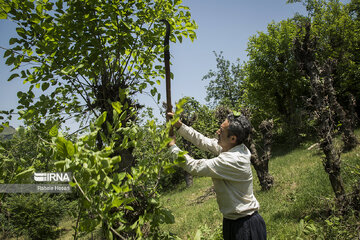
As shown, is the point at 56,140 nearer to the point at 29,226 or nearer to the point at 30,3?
the point at 30,3

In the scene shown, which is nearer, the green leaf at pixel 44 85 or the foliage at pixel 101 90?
the foliage at pixel 101 90

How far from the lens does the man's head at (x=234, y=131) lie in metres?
2.59

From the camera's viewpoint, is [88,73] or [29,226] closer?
[88,73]

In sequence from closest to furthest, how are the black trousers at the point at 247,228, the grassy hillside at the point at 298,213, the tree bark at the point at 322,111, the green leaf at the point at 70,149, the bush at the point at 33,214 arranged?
the green leaf at the point at 70,149
the black trousers at the point at 247,228
the grassy hillside at the point at 298,213
the tree bark at the point at 322,111
the bush at the point at 33,214

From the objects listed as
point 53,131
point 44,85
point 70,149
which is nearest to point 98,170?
point 70,149

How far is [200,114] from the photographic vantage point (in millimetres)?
21375

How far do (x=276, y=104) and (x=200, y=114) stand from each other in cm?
970

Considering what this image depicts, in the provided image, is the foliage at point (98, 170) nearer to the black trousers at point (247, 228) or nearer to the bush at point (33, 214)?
the black trousers at point (247, 228)

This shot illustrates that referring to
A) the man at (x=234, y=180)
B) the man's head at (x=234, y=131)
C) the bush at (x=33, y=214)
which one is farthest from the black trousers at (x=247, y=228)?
the bush at (x=33, y=214)

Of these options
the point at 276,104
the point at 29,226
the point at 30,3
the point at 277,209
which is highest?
the point at 30,3

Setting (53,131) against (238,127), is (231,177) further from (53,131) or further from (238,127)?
(53,131)

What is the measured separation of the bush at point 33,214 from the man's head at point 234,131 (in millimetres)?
13437

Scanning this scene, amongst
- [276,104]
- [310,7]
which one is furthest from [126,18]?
[310,7]

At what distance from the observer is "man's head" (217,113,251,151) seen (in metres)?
2.59
